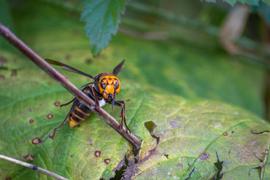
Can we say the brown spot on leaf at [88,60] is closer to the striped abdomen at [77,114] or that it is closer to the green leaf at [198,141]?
the green leaf at [198,141]

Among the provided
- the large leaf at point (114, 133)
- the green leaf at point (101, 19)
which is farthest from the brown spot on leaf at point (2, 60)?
the green leaf at point (101, 19)

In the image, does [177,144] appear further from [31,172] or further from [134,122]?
[31,172]

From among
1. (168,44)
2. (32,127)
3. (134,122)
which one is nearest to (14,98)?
(32,127)

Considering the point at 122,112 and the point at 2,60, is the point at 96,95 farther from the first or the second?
the point at 2,60

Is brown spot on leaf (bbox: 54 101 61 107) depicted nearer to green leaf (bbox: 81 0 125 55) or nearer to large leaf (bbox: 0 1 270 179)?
large leaf (bbox: 0 1 270 179)

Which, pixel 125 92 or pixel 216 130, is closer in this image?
pixel 216 130

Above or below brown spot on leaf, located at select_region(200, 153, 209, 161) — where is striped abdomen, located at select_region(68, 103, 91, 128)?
below

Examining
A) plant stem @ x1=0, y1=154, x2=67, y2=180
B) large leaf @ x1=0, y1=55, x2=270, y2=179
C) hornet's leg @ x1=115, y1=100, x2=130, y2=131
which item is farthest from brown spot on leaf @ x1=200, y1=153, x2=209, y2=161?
plant stem @ x1=0, y1=154, x2=67, y2=180

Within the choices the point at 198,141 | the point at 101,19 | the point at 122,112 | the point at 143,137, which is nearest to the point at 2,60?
the point at 101,19
